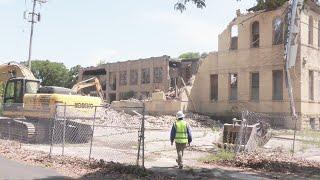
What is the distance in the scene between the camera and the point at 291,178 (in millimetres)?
14008

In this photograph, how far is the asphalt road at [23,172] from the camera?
12.7 m

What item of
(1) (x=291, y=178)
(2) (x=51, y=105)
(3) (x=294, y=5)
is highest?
(3) (x=294, y=5)

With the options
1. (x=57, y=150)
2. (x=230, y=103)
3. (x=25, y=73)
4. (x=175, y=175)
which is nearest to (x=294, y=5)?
(x=230, y=103)

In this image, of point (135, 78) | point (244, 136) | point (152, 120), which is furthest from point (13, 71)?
point (135, 78)

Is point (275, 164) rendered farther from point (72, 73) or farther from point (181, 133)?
point (72, 73)

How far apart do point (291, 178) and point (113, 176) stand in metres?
4.88

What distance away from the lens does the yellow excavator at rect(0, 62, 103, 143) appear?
22.7m

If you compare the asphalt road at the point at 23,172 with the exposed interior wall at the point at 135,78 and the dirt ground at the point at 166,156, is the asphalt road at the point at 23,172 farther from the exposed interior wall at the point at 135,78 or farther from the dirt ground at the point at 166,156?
the exposed interior wall at the point at 135,78

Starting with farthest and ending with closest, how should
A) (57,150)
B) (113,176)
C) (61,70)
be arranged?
(61,70) < (57,150) < (113,176)

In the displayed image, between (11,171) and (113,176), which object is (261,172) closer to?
(113,176)

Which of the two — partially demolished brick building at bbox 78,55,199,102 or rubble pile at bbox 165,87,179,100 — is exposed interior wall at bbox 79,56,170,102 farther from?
rubble pile at bbox 165,87,179,100

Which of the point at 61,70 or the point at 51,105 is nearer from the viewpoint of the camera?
the point at 51,105

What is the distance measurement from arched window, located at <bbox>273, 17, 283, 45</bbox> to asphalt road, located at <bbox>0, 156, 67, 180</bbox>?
30078 millimetres

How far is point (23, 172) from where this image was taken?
13523 mm
